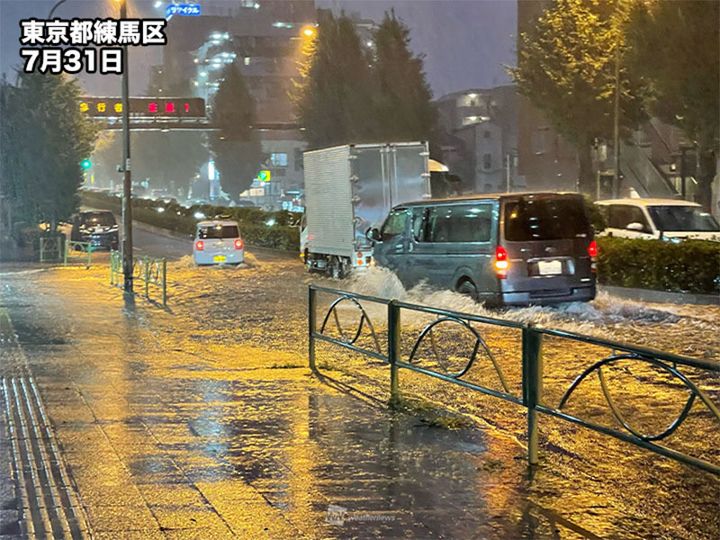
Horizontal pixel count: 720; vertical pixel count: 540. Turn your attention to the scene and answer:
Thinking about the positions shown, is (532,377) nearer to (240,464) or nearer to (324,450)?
(324,450)

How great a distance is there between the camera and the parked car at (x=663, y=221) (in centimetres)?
2133

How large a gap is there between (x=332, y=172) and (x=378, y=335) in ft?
48.8

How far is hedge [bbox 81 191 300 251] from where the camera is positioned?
37469 mm

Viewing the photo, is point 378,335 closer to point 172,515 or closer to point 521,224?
point 172,515

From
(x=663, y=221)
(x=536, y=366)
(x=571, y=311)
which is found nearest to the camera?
(x=536, y=366)

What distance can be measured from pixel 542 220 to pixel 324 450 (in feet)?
28.9

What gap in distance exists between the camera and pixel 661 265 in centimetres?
1858

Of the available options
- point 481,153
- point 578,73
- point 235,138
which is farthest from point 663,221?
point 235,138

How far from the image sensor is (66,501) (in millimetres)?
6148

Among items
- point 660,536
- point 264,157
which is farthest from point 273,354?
point 264,157

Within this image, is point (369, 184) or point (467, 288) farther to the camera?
point (369, 184)

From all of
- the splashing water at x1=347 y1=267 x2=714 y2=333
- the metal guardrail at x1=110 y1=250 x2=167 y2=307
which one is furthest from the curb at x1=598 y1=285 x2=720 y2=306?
the metal guardrail at x1=110 y1=250 x2=167 y2=307

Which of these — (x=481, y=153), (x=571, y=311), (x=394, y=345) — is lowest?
(x=571, y=311)

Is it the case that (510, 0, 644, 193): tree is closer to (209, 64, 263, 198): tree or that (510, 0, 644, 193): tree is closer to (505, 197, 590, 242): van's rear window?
(505, 197, 590, 242): van's rear window
